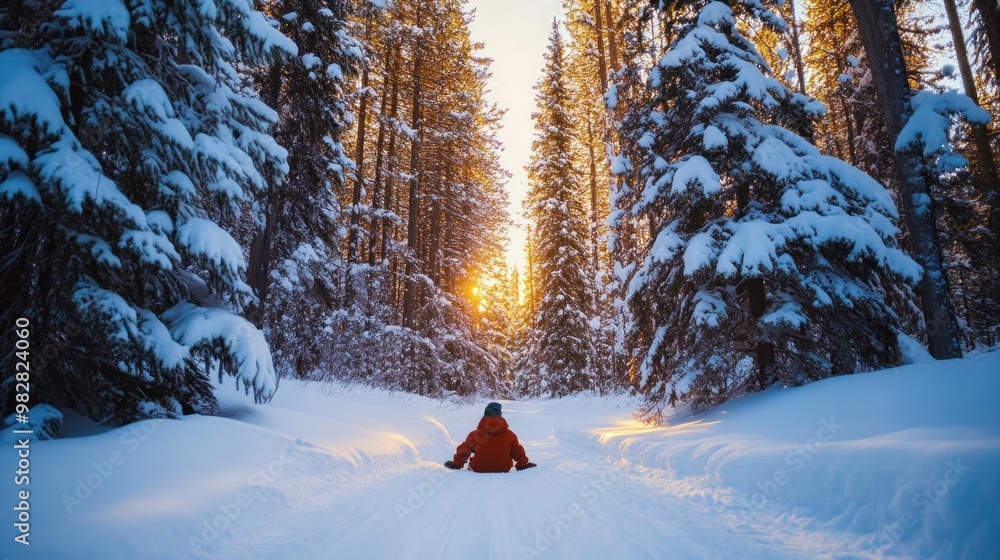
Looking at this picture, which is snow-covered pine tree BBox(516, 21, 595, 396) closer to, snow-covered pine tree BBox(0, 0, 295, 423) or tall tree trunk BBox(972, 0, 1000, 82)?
tall tree trunk BBox(972, 0, 1000, 82)

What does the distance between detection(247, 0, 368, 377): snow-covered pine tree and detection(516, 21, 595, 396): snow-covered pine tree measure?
12.2m

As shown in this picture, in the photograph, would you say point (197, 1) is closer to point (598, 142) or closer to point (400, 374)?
point (400, 374)

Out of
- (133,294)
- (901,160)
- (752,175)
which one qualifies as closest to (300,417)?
(133,294)

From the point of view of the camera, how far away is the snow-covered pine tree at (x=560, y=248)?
→ 23328 millimetres

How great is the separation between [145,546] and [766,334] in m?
8.15

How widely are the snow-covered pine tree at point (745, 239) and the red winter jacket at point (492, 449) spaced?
3.18m

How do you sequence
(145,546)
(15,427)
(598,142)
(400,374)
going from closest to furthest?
(145,546)
(15,427)
(400,374)
(598,142)

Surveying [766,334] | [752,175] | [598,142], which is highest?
[598,142]

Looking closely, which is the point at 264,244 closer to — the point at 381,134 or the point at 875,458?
the point at 381,134

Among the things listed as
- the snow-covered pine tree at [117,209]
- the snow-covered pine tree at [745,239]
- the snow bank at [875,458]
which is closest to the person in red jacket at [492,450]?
the snow bank at [875,458]

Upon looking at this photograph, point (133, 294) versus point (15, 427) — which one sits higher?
point (133, 294)

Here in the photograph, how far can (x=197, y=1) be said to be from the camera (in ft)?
16.6

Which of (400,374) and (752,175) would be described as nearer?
(752,175)

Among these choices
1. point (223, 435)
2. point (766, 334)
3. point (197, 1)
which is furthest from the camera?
point (766, 334)
